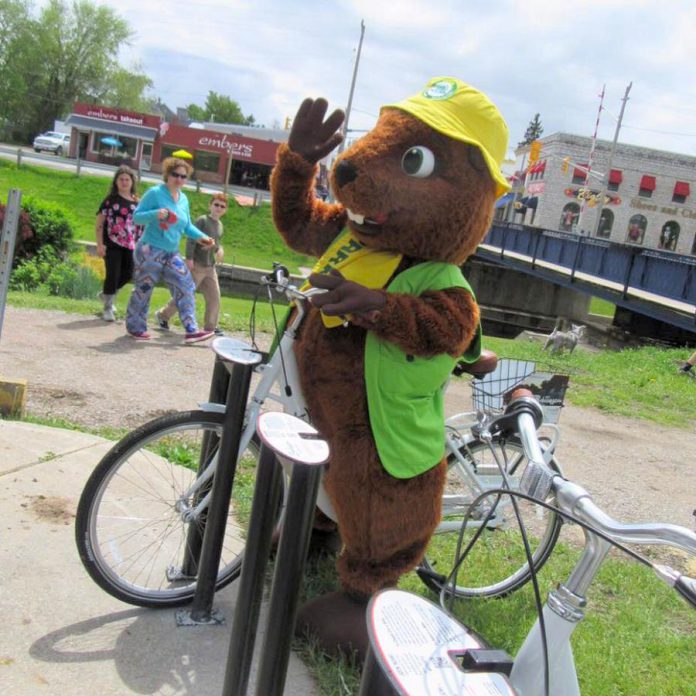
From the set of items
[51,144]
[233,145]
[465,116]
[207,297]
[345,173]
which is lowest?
[207,297]

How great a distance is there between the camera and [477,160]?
277 cm

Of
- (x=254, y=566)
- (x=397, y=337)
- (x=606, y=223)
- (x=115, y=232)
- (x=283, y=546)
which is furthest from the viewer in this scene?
(x=606, y=223)

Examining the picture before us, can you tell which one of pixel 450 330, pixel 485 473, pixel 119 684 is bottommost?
pixel 119 684

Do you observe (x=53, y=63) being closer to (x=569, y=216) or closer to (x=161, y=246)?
(x=569, y=216)

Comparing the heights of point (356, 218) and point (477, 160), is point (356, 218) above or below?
below

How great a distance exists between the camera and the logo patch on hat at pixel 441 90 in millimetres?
2830

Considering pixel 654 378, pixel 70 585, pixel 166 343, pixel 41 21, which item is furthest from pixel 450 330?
pixel 41 21

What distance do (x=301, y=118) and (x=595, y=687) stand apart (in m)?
2.49

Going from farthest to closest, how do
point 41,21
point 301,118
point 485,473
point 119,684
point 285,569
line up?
1. point 41,21
2. point 485,473
3. point 301,118
4. point 119,684
5. point 285,569

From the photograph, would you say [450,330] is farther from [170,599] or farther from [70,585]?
[70,585]

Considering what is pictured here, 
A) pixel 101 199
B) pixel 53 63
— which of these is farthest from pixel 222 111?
pixel 101 199

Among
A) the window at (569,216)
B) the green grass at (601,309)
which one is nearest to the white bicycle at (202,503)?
the green grass at (601,309)

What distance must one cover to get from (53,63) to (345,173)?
72.9 meters

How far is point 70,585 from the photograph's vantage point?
116 inches
